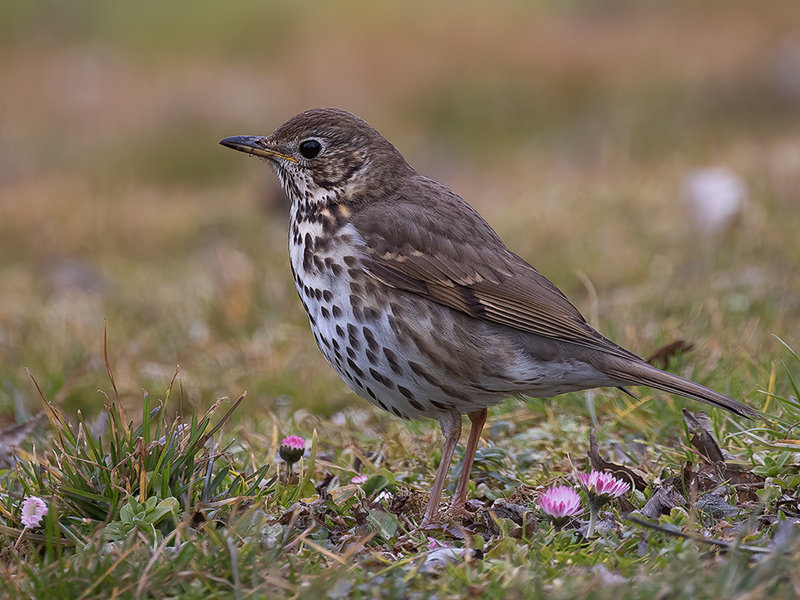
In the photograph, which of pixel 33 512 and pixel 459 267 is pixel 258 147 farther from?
Result: pixel 33 512

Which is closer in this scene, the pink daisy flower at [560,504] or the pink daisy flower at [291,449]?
the pink daisy flower at [560,504]

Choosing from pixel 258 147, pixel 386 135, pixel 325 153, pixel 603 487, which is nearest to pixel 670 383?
pixel 603 487

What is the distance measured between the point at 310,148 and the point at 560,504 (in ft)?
6.50

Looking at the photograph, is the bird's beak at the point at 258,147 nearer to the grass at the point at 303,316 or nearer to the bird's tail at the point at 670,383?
the grass at the point at 303,316

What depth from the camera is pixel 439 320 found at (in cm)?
404

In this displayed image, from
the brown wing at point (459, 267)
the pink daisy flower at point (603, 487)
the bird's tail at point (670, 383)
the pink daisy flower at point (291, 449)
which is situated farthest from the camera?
the brown wing at point (459, 267)

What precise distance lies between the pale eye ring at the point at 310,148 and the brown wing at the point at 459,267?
13.8 inches

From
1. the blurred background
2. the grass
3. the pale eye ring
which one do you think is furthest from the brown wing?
the blurred background

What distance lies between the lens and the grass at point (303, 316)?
123 inches

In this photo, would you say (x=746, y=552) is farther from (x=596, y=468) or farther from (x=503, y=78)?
(x=503, y=78)

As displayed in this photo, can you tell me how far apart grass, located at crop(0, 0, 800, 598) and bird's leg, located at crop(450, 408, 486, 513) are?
103 mm

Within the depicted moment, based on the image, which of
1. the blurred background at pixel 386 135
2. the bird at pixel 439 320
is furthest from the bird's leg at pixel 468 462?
the blurred background at pixel 386 135

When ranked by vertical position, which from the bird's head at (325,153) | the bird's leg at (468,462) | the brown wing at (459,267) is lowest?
Result: the bird's leg at (468,462)

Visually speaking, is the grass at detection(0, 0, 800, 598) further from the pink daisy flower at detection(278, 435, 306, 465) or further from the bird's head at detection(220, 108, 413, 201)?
the bird's head at detection(220, 108, 413, 201)
